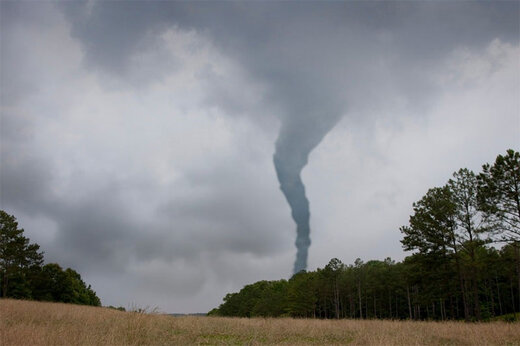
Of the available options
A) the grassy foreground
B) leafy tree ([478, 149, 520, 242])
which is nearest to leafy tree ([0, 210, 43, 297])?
the grassy foreground

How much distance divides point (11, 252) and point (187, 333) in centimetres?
4992

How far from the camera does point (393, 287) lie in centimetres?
7181

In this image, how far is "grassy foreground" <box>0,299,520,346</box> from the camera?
12133 millimetres

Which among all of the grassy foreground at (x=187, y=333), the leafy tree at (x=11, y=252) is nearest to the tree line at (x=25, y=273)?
the leafy tree at (x=11, y=252)

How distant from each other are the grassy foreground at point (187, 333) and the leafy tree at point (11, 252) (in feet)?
128

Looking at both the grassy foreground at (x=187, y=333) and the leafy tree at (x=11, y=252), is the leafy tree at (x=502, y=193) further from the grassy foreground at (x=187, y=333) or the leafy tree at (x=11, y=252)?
the leafy tree at (x=11, y=252)

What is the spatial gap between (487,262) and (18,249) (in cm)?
6149

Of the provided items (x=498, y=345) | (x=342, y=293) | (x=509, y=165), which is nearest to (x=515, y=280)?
(x=342, y=293)

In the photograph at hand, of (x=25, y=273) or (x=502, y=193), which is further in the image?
(x=25, y=273)

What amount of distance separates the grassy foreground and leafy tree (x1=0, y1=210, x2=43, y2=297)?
1539 inches

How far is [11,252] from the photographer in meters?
52.5

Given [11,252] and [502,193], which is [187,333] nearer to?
[502,193]

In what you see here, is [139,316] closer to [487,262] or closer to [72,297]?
[487,262]

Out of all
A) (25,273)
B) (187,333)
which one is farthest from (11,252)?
(187,333)
